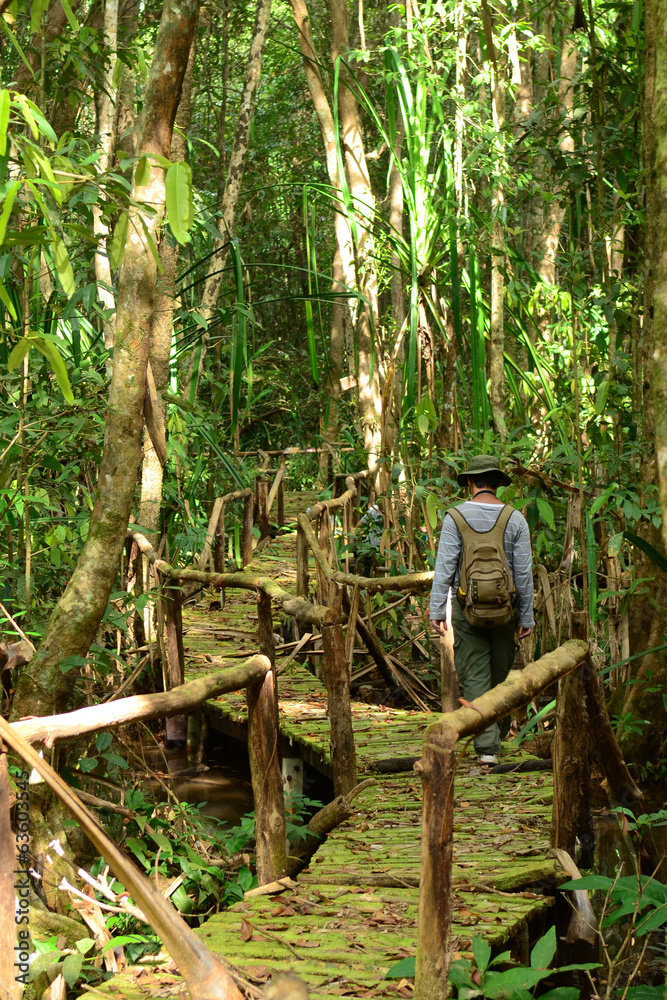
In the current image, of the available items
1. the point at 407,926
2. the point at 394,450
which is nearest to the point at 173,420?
the point at 394,450

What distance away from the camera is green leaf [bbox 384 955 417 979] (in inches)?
86.1

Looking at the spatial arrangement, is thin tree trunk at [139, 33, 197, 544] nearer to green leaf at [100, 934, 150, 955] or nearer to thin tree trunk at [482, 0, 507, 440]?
thin tree trunk at [482, 0, 507, 440]

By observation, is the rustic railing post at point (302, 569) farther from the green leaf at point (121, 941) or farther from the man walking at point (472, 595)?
the green leaf at point (121, 941)

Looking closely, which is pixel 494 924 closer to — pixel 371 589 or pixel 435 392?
pixel 371 589

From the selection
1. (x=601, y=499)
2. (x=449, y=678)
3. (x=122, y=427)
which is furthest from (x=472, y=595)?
(x=122, y=427)

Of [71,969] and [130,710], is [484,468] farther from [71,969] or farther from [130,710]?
[71,969]

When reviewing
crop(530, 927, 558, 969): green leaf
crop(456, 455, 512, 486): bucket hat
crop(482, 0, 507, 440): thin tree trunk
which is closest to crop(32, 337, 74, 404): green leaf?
crop(530, 927, 558, 969): green leaf

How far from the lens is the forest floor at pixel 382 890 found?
A: 95.3 inches

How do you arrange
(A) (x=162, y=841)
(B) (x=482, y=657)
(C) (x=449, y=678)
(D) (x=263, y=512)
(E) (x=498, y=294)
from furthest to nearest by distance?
(D) (x=263, y=512), (E) (x=498, y=294), (C) (x=449, y=678), (B) (x=482, y=657), (A) (x=162, y=841)

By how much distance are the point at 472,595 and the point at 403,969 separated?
2.08m

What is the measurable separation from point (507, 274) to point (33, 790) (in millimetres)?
4731

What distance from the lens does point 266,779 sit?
3.12 metres

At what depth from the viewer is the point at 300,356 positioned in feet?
55.7

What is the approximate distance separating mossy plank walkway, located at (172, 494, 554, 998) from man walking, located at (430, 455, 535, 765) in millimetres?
422
